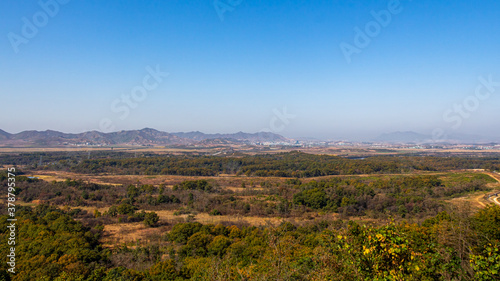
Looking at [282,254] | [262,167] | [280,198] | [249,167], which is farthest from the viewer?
[249,167]

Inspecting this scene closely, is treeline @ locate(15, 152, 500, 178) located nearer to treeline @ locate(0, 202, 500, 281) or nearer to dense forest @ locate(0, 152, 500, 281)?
dense forest @ locate(0, 152, 500, 281)

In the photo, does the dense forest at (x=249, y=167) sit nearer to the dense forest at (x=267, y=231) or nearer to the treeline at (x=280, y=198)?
the dense forest at (x=267, y=231)

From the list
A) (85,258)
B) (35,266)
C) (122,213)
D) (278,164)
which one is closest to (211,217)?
(122,213)

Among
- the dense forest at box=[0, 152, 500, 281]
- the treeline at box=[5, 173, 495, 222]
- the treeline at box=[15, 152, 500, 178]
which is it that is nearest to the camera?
the dense forest at box=[0, 152, 500, 281]

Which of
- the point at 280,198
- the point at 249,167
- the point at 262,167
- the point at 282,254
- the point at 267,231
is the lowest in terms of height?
the point at 280,198

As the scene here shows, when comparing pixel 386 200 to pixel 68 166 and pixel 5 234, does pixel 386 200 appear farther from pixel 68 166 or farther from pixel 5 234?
pixel 68 166

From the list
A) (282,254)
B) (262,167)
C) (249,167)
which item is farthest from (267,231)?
(249,167)

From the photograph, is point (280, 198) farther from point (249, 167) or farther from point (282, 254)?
point (249, 167)

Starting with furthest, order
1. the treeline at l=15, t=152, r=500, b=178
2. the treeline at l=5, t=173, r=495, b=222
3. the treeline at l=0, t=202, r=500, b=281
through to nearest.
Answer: the treeline at l=15, t=152, r=500, b=178 → the treeline at l=5, t=173, r=495, b=222 → the treeline at l=0, t=202, r=500, b=281

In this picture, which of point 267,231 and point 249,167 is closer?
point 267,231

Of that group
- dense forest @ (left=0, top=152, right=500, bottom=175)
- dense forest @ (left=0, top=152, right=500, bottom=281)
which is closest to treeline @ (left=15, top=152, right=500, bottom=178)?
dense forest @ (left=0, top=152, right=500, bottom=175)
